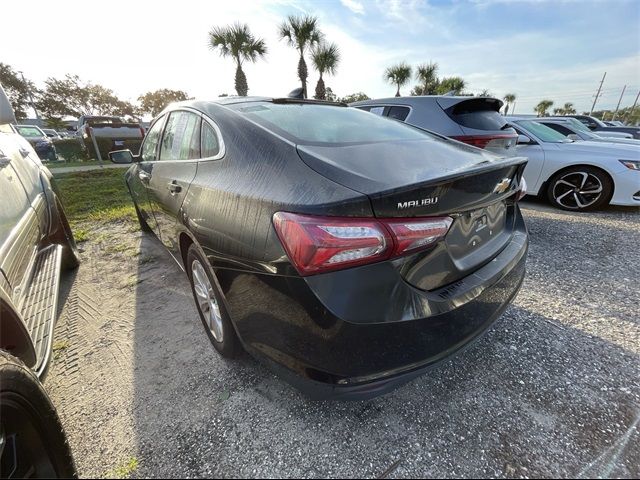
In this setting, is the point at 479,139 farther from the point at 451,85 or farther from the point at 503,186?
the point at 451,85

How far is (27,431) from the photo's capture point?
3.69 ft

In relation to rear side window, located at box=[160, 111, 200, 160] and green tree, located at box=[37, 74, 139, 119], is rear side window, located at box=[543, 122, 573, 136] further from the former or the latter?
green tree, located at box=[37, 74, 139, 119]

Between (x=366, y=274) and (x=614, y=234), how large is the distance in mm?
4500

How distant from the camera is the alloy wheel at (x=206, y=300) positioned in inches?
76.0

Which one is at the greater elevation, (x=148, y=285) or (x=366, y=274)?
(x=366, y=274)

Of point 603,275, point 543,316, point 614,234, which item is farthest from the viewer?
point 614,234

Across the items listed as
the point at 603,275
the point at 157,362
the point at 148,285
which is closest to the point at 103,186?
the point at 148,285

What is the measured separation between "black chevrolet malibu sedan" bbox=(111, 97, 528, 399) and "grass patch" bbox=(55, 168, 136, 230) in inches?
177

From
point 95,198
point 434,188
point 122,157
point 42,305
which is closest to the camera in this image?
point 434,188

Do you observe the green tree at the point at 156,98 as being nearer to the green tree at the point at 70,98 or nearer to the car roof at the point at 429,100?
the green tree at the point at 70,98

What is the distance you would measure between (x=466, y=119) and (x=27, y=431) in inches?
191

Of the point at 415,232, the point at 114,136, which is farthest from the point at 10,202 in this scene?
the point at 114,136

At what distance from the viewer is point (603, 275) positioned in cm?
287

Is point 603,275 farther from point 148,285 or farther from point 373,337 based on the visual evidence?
point 148,285
